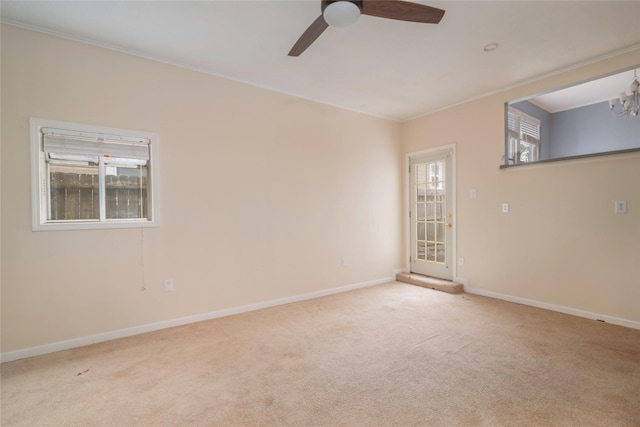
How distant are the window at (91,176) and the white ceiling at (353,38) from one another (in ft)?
2.80

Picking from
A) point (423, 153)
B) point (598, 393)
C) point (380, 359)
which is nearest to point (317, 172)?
point (423, 153)

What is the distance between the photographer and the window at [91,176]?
2.56 metres

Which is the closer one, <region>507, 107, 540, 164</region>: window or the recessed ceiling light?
the recessed ceiling light

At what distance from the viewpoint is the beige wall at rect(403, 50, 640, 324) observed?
2.96 metres

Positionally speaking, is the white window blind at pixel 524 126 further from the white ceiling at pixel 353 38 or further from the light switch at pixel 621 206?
the light switch at pixel 621 206

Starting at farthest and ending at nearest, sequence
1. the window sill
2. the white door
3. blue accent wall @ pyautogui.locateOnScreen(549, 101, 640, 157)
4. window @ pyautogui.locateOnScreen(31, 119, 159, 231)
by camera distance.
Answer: the white door
blue accent wall @ pyautogui.locateOnScreen(549, 101, 640, 157)
the window sill
window @ pyautogui.locateOnScreen(31, 119, 159, 231)

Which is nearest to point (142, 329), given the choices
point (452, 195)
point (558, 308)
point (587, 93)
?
point (452, 195)

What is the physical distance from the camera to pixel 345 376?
6.95ft

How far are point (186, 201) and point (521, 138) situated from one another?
4415 mm

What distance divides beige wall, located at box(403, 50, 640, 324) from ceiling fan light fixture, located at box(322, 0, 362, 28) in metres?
2.85

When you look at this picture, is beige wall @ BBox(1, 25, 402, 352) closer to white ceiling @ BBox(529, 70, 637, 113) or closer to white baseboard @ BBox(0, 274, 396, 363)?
white baseboard @ BBox(0, 274, 396, 363)

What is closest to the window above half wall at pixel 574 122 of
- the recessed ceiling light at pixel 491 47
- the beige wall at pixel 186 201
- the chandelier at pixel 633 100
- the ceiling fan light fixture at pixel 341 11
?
the chandelier at pixel 633 100

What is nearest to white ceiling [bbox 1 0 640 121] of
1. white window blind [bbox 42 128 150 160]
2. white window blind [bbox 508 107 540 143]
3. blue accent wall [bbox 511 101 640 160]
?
white window blind [bbox 508 107 540 143]

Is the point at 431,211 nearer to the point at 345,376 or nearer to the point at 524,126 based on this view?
the point at 524,126
